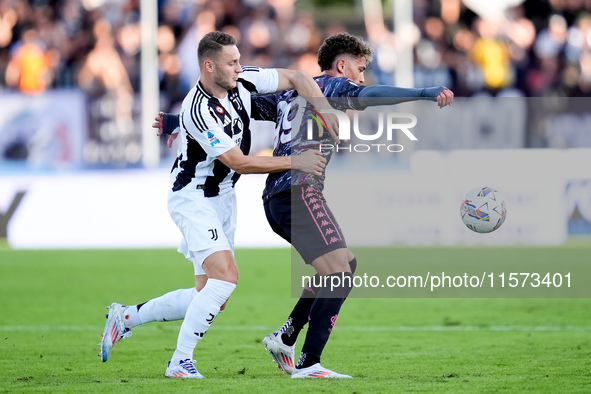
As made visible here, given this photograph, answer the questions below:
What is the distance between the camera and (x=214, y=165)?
662 centimetres

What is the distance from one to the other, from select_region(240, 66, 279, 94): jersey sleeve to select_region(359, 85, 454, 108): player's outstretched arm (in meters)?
0.71

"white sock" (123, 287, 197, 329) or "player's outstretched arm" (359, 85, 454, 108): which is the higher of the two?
"player's outstretched arm" (359, 85, 454, 108)

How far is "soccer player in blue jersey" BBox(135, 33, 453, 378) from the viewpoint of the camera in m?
6.32

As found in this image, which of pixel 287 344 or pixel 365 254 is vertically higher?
pixel 287 344

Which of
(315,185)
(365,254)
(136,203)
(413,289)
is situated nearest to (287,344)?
(315,185)

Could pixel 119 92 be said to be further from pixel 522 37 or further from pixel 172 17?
pixel 522 37

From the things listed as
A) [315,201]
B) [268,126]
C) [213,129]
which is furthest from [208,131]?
[268,126]

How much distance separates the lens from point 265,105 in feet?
22.9

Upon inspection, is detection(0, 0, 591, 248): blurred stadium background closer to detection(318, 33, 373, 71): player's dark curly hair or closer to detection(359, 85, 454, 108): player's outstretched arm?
detection(318, 33, 373, 71): player's dark curly hair

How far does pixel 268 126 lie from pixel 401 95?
11541mm

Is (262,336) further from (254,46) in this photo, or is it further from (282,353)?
(254,46)

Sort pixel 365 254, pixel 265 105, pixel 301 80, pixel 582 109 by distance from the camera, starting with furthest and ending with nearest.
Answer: pixel 582 109
pixel 365 254
pixel 265 105
pixel 301 80

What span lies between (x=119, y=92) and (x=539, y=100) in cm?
807

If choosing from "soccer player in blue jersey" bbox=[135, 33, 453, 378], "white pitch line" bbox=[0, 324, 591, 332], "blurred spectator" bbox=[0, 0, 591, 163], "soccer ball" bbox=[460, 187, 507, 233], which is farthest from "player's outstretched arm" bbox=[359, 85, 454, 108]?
"blurred spectator" bbox=[0, 0, 591, 163]
